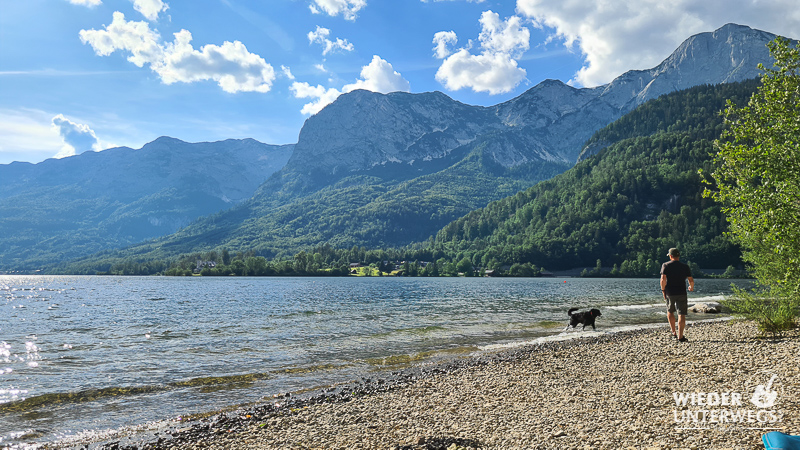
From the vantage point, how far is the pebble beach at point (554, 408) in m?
8.69

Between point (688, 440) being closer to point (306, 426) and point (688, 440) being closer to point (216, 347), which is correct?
point (306, 426)

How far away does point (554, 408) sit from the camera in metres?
11.4

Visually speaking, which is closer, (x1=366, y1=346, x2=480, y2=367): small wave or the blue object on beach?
the blue object on beach

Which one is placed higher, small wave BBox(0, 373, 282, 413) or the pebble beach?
the pebble beach

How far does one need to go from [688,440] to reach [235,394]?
1538 centimetres

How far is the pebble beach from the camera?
8.69 metres

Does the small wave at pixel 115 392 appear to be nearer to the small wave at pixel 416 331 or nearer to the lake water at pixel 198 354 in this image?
the lake water at pixel 198 354

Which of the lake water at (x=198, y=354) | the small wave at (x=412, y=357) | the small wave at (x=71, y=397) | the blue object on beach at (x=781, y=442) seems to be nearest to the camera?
the blue object on beach at (x=781, y=442)

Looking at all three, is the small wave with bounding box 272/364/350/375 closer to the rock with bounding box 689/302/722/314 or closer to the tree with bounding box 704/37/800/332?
the tree with bounding box 704/37/800/332

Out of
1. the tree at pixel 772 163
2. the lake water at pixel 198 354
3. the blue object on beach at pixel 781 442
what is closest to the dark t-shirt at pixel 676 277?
the tree at pixel 772 163

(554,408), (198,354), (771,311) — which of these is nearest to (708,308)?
(771,311)

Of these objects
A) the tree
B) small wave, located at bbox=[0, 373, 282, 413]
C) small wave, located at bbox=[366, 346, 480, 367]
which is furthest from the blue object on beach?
small wave, located at bbox=[0, 373, 282, 413]

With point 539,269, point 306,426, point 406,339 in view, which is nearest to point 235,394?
point 306,426

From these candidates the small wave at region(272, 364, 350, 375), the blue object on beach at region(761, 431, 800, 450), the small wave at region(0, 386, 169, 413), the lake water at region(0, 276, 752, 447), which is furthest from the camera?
the small wave at region(272, 364, 350, 375)
